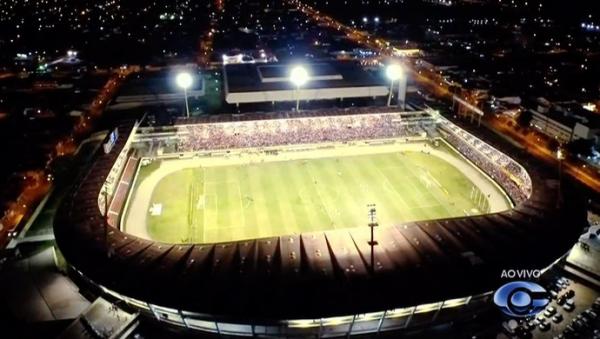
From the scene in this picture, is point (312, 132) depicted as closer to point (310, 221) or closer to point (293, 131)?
point (293, 131)

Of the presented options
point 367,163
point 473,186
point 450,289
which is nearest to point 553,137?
point 473,186

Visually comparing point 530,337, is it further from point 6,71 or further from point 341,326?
point 6,71

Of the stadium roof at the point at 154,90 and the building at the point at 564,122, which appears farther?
the stadium roof at the point at 154,90

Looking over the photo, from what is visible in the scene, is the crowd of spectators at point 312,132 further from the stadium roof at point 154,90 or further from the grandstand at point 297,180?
the stadium roof at point 154,90

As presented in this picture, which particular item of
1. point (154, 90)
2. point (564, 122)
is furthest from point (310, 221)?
point (154, 90)

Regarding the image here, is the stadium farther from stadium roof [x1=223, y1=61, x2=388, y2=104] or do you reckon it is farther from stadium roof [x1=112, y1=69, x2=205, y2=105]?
stadium roof [x1=112, y1=69, x2=205, y2=105]

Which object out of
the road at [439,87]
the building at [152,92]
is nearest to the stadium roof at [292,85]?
the building at [152,92]
